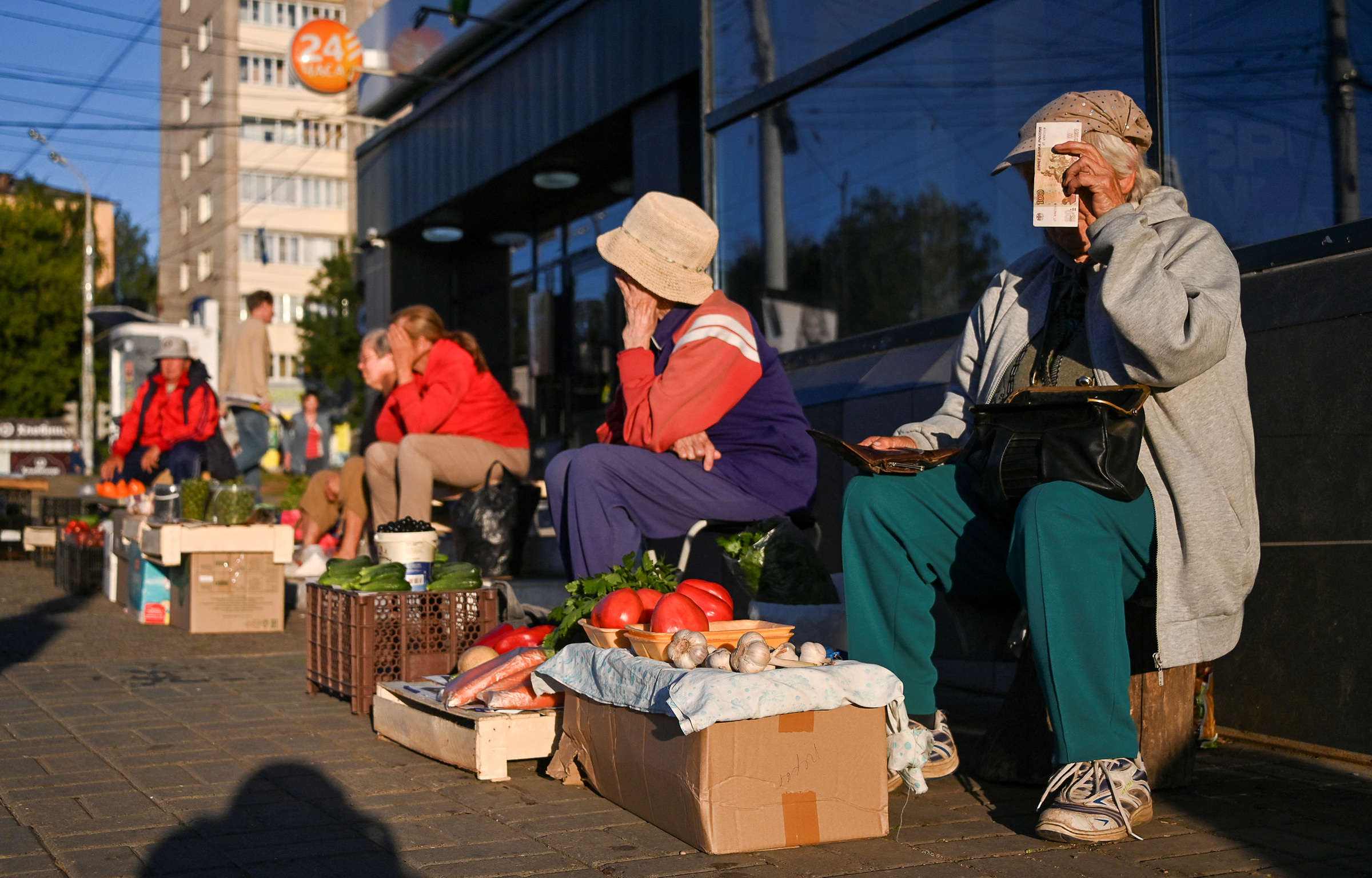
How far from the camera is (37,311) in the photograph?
4028 cm

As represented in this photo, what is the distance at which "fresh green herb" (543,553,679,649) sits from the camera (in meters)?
3.93

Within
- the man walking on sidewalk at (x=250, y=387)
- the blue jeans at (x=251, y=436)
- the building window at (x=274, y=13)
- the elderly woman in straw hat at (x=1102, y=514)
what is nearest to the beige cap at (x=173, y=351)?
the man walking on sidewalk at (x=250, y=387)

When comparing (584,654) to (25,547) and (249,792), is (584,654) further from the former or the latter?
(25,547)

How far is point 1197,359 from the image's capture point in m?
3.01

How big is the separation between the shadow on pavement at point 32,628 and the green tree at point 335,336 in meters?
25.0

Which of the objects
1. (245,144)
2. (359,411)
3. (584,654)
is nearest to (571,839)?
(584,654)

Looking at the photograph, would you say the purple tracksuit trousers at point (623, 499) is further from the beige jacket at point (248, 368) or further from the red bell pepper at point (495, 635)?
the beige jacket at point (248, 368)

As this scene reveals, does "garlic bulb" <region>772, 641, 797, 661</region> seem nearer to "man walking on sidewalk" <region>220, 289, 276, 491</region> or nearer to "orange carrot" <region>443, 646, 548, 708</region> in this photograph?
"orange carrot" <region>443, 646, 548, 708</region>

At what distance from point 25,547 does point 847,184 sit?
8.94m

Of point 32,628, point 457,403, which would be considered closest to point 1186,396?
point 457,403

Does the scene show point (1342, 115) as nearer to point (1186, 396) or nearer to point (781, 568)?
point (1186, 396)

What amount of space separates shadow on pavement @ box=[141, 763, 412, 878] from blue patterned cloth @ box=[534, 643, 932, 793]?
657mm

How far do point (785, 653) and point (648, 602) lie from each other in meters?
0.61

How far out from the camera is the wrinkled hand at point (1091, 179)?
3.30 m
